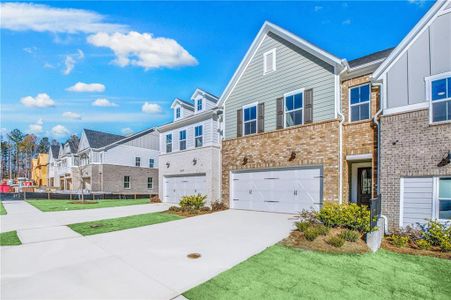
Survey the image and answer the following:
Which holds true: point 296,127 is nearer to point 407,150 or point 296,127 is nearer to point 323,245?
point 407,150

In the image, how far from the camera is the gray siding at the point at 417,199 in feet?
26.3

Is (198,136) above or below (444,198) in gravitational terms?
above

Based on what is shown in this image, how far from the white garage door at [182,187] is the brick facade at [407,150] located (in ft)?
35.1

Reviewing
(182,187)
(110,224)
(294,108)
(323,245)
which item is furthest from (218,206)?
(323,245)

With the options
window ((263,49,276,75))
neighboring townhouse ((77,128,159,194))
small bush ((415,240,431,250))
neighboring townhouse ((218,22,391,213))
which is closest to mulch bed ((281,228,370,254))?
small bush ((415,240,431,250))

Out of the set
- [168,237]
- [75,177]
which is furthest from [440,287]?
[75,177]

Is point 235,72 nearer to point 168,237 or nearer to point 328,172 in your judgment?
point 328,172

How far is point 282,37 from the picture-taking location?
1336 centimetres

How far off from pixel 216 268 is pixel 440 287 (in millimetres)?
4501

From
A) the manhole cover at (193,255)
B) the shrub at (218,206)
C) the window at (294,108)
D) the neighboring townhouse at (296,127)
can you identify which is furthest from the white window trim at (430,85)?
the shrub at (218,206)

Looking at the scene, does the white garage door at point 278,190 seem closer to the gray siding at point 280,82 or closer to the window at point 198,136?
the gray siding at point 280,82

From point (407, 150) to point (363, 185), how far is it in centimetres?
424

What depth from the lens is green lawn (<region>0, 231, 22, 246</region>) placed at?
7492mm

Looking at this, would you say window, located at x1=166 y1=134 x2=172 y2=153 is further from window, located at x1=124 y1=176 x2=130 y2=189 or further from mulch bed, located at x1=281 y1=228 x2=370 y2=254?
mulch bed, located at x1=281 y1=228 x2=370 y2=254
